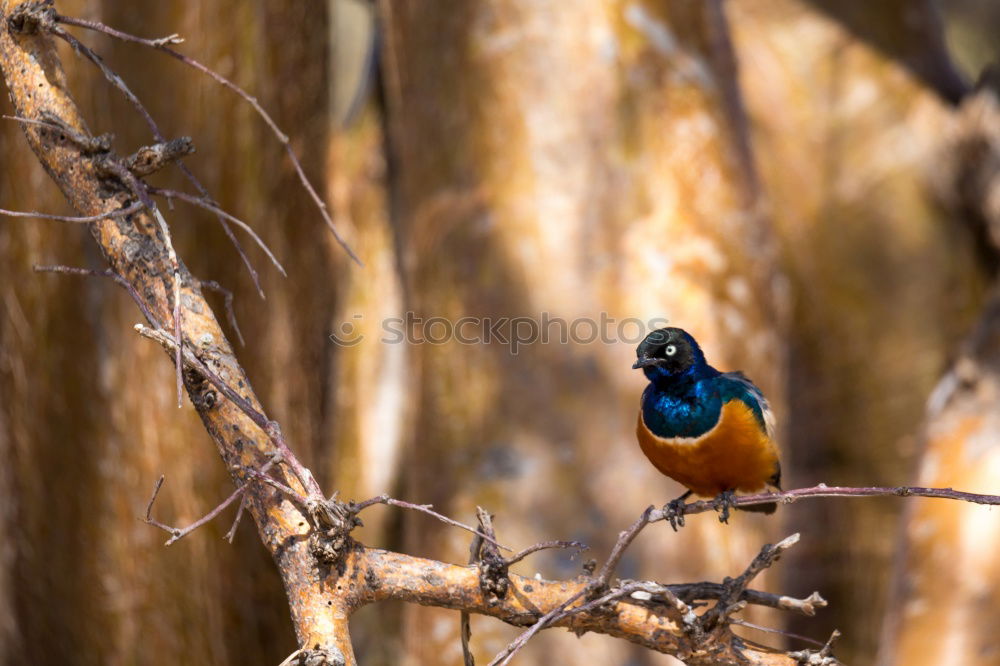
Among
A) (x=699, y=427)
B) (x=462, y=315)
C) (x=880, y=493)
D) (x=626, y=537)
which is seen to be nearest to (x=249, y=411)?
(x=626, y=537)

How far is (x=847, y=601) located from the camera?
13.4ft

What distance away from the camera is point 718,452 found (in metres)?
1.67

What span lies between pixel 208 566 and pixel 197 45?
162 centimetres

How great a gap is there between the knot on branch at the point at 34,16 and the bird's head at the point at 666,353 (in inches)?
42.5

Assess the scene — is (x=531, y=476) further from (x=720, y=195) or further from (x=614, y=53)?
(x=614, y=53)

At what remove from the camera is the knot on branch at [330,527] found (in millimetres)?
1389

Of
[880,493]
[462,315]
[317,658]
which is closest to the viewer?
[880,493]

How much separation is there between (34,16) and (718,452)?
1.32 metres

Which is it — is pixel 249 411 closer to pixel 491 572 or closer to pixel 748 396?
pixel 491 572

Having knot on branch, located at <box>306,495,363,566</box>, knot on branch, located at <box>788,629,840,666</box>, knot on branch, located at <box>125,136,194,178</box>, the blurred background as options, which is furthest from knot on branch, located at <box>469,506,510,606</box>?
the blurred background

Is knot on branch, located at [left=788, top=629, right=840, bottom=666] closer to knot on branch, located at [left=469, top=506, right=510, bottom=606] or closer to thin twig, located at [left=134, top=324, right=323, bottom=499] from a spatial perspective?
knot on branch, located at [left=469, top=506, right=510, bottom=606]

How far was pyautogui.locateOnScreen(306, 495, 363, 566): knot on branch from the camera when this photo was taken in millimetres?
1389

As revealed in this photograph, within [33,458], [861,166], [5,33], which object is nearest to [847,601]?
[861,166]

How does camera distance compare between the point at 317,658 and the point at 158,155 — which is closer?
the point at 317,658
